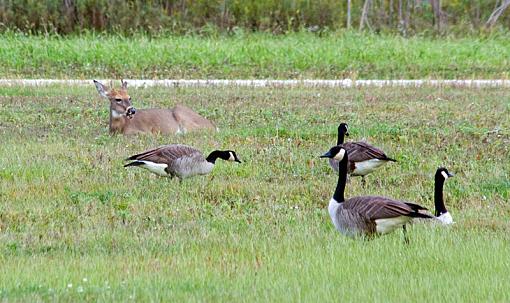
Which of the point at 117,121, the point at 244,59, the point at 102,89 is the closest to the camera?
the point at 117,121

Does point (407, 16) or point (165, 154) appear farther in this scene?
point (407, 16)

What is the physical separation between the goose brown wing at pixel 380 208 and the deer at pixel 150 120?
7.61m

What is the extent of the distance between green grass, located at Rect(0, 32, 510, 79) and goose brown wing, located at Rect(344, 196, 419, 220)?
16594mm

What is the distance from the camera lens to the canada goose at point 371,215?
8078mm

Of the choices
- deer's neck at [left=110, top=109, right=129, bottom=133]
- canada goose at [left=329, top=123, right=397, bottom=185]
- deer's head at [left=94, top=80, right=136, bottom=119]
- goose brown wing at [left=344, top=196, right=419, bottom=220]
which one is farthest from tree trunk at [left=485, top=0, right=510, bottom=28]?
goose brown wing at [left=344, top=196, right=419, bottom=220]

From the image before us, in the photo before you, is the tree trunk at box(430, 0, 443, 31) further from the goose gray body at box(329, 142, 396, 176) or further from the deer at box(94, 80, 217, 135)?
the goose gray body at box(329, 142, 396, 176)

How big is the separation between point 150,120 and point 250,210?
20.3 feet

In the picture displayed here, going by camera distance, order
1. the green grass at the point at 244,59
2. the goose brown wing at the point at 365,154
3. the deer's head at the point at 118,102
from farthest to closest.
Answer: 1. the green grass at the point at 244,59
2. the deer's head at the point at 118,102
3. the goose brown wing at the point at 365,154

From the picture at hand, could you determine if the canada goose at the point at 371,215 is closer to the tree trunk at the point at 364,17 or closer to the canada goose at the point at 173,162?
the canada goose at the point at 173,162

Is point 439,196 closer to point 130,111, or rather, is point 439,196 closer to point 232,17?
point 130,111

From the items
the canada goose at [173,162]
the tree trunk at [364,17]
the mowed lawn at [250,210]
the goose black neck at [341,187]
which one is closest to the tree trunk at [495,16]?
the tree trunk at [364,17]

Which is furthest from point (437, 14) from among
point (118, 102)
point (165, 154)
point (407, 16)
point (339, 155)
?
point (339, 155)

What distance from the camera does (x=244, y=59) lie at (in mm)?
27094

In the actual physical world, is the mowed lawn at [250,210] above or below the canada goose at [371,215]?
below
